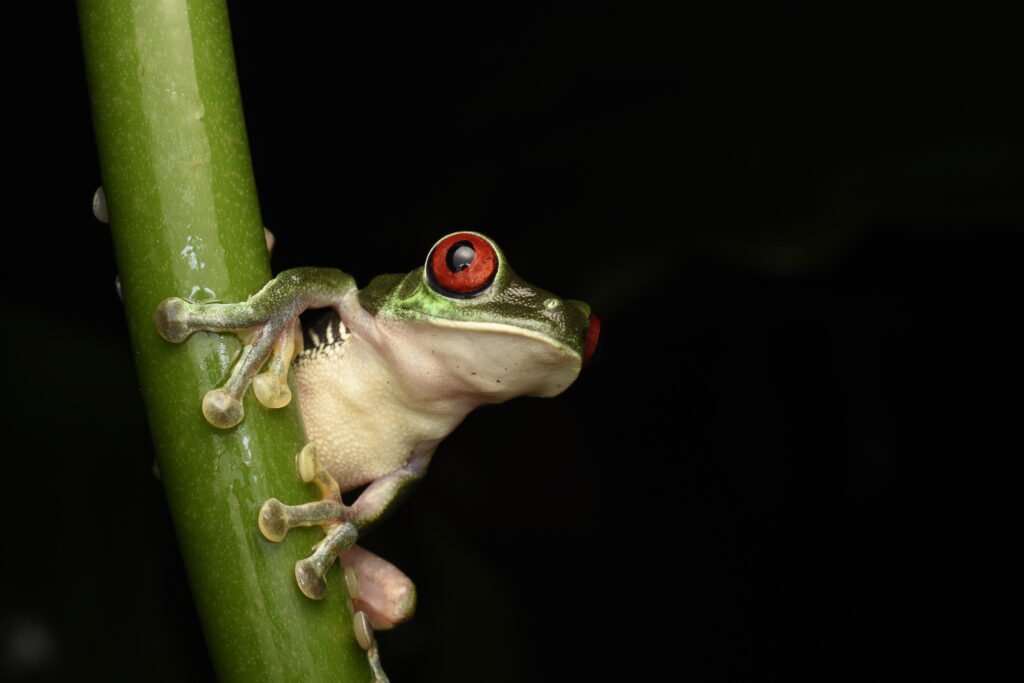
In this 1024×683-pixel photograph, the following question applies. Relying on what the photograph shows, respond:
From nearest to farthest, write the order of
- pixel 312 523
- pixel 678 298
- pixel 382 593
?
1. pixel 312 523
2. pixel 382 593
3. pixel 678 298

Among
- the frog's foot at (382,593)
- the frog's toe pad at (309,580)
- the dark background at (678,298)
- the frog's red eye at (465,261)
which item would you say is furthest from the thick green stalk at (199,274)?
the dark background at (678,298)

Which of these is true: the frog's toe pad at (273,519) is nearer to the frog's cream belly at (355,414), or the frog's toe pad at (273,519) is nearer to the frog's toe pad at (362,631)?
the frog's toe pad at (362,631)

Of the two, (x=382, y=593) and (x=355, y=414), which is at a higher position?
(x=355, y=414)

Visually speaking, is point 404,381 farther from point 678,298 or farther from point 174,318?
point 678,298

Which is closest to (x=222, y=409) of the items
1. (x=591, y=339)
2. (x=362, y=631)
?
(x=362, y=631)

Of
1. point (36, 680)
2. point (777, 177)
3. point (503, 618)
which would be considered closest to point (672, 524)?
point (503, 618)

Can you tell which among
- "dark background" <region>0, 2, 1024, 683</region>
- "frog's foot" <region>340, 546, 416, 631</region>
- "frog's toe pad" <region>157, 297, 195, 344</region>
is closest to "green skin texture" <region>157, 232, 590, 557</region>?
"frog's toe pad" <region>157, 297, 195, 344</region>
